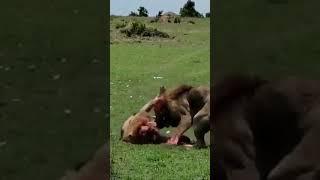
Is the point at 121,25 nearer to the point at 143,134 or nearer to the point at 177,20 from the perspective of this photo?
the point at 177,20

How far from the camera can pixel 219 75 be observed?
1.84 metres

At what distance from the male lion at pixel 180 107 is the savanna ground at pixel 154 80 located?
0.17m

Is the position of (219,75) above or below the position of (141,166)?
above

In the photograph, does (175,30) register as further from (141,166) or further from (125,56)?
(141,166)

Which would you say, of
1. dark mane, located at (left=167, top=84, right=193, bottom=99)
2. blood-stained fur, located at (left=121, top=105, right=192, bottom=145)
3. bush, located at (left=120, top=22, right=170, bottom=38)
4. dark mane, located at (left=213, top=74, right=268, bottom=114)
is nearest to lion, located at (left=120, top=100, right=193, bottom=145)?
blood-stained fur, located at (left=121, top=105, right=192, bottom=145)

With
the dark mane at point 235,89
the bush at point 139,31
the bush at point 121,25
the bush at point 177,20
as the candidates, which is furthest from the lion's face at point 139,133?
the bush at point 177,20

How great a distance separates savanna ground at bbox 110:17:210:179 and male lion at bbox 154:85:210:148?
17cm

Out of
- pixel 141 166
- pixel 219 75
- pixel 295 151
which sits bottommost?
pixel 141 166

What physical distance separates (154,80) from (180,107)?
130 inches
